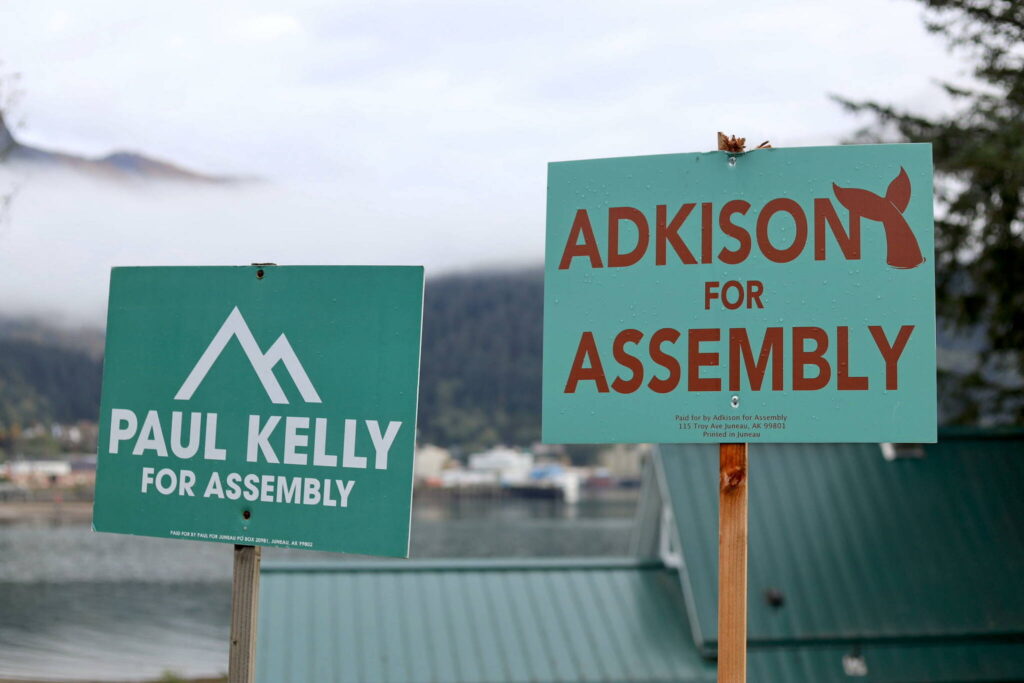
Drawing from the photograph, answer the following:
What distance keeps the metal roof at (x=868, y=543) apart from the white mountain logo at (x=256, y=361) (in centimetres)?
736

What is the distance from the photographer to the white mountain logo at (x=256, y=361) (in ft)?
12.7

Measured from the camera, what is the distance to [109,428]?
4.07 m

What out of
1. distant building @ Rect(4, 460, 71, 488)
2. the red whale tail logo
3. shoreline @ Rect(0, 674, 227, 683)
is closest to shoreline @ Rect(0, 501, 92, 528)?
distant building @ Rect(4, 460, 71, 488)

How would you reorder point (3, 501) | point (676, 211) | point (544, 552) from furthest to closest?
1. point (3, 501)
2. point (544, 552)
3. point (676, 211)

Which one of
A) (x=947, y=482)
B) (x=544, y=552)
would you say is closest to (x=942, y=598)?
(x=947, y=482)

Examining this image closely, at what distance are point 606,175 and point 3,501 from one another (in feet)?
290

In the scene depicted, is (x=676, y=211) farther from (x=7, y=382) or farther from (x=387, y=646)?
(x=7, y=382)

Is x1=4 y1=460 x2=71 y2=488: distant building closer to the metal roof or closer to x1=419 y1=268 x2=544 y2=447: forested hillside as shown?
the metal roof

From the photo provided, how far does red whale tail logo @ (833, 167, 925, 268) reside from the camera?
386 cm

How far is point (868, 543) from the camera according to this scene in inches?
443

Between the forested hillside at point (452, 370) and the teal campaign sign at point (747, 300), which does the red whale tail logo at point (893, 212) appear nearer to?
the teal campaign sign at point (747, 300)

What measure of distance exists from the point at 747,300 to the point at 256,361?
6.24 feet

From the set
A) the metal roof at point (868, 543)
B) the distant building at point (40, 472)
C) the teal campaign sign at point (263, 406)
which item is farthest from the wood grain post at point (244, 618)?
the distant building at point (40, 472)

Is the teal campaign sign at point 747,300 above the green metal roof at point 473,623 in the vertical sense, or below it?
above
